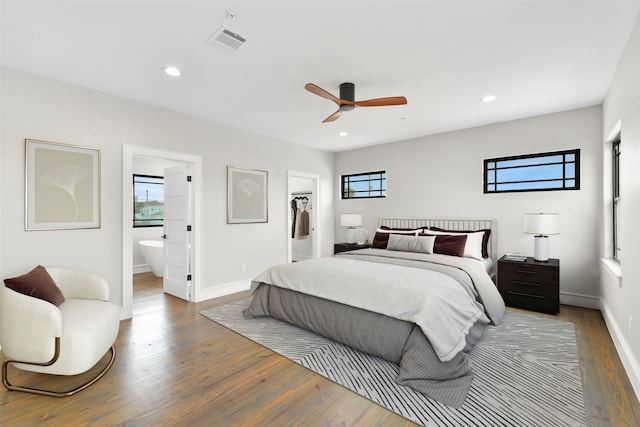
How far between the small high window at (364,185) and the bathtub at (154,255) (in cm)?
378

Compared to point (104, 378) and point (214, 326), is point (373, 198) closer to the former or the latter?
point (214, 326)

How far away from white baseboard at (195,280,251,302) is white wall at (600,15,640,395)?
438 cm

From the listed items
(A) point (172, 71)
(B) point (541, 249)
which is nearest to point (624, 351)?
(B) point (541, 249)

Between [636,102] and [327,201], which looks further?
[327,201]

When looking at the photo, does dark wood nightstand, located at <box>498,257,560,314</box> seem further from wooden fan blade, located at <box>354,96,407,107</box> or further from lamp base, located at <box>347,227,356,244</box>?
lamp base, located at <box>347,227,356,244</box>

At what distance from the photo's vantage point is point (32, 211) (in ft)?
9.64

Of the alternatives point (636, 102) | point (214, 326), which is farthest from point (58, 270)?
point (636, 102)

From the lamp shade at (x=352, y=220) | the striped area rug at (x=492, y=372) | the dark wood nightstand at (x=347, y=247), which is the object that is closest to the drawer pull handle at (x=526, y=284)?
the striped area rug at (x=492, y=372)

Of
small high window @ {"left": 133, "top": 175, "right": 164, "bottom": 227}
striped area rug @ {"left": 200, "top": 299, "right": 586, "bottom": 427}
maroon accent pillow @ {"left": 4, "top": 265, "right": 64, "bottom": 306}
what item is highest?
small high window @ {"left": 133, "top": 175, "right": 164, "bottom": 227}

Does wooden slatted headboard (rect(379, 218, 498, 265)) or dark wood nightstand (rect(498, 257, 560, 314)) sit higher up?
wooden slatted headboard (rect(379, 218, 498, 265))

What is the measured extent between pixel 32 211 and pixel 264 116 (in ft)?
8.87

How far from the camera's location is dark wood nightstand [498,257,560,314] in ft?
12.0

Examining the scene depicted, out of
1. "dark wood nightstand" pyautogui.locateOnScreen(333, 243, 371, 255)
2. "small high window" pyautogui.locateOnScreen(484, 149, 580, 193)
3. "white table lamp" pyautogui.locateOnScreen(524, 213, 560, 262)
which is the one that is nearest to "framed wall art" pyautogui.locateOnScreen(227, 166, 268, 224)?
"dark wood nightstand" pyautogui.locateOnScreen(333, 243, 371, 255)

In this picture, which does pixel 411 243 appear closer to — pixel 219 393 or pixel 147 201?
pixel 219 393
